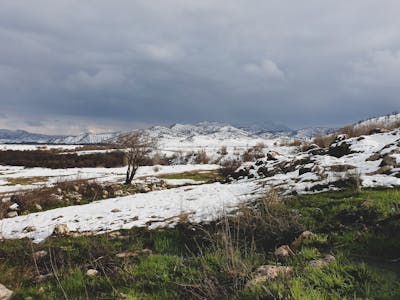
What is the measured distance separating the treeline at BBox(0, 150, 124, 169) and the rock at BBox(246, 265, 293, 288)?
6665cm

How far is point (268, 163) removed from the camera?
26.7 metres

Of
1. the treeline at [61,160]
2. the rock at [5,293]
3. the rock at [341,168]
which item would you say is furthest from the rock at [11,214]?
the treeline at [61,160]

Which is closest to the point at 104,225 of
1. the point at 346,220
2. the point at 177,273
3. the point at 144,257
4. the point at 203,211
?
the point at 203,211

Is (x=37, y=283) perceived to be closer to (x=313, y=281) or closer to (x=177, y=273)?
(x=177, y=273)

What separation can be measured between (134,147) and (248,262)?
102 feet

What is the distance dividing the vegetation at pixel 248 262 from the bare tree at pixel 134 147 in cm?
2473

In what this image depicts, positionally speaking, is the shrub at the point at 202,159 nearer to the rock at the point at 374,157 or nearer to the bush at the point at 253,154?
the bush at the point at 253,154

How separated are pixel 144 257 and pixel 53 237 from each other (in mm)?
6429

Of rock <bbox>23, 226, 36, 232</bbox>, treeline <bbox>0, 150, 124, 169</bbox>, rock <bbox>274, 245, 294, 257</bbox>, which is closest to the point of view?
rock <bbox>274, 245, 294, 257</bbox>

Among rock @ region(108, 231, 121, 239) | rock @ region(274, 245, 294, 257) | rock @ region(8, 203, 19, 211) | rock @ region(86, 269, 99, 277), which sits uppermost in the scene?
rock @ region(274, 245, 294, 257)

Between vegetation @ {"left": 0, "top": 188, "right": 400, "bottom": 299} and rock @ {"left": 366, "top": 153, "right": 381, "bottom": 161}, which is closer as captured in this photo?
vegetation @ {"left": 0, "top": 188, "right": 400, "bottom": 299}

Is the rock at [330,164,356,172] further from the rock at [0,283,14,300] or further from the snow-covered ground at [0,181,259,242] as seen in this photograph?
the rock at [0,283,14,300]

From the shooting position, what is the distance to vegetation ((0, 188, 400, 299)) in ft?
13.9

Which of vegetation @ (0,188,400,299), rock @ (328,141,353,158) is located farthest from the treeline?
vegetation @ (0,188,400,299)
